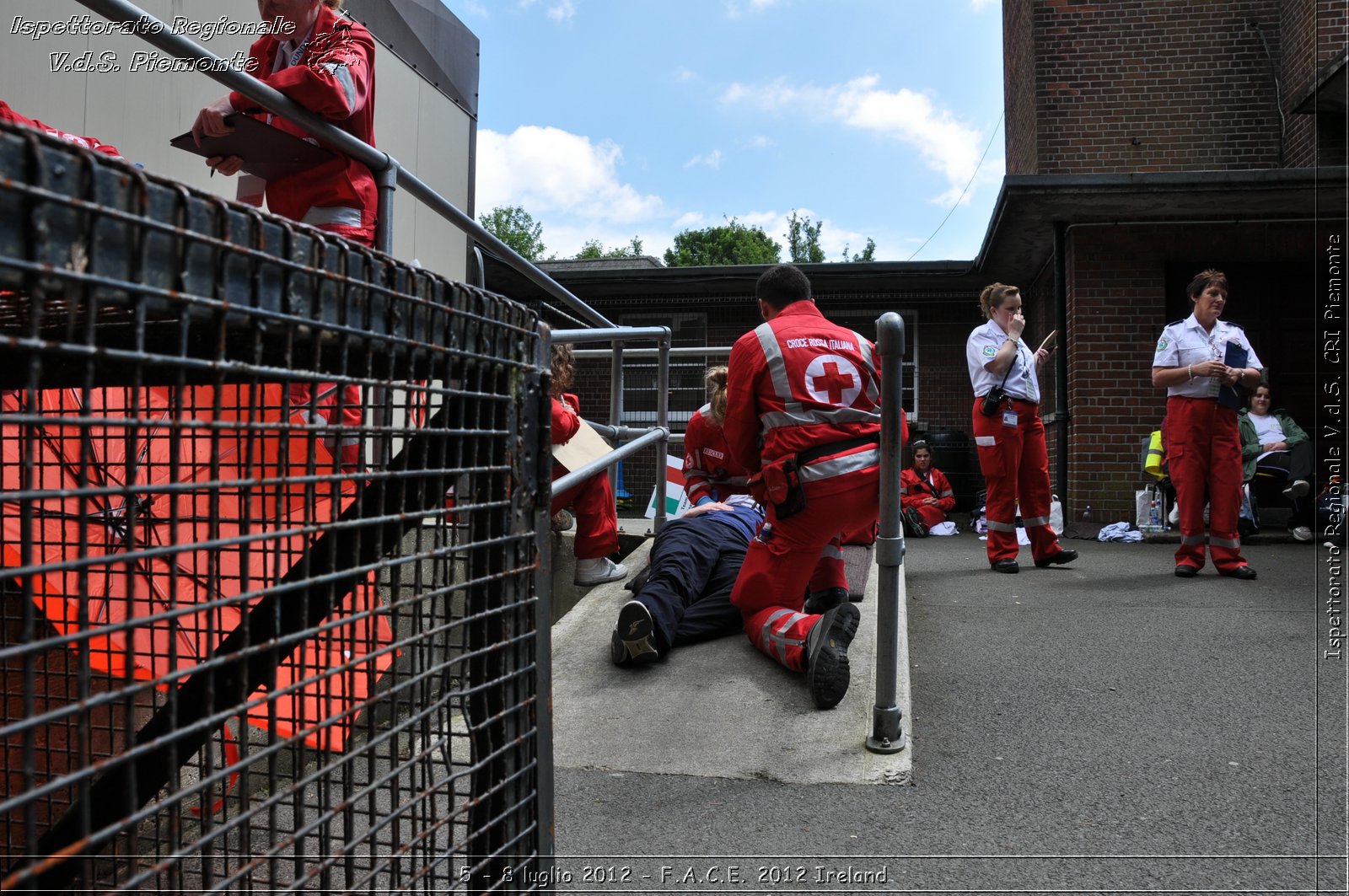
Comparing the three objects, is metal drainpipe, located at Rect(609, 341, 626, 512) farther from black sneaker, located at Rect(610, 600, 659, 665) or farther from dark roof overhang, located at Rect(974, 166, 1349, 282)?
dark roof overhang, located at Rect(974, 166, 1349, 282)

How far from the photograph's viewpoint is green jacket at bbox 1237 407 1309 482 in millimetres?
8250

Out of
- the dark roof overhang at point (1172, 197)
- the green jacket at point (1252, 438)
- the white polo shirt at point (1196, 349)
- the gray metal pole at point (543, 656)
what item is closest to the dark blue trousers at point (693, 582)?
the gray metal pole at point (543, 656)

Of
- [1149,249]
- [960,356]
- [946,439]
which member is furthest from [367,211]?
[960,356]

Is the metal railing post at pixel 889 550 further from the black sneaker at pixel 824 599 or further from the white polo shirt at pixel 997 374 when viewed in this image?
the white polo shirt at pixel 997 374

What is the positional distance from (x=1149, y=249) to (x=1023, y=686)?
7975 mm

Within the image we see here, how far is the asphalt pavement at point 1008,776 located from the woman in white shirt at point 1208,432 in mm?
1364

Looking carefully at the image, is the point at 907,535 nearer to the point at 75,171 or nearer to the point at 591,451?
the point at 591,451

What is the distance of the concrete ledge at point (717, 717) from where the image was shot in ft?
9.25

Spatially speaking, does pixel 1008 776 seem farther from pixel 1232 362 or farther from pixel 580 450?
pixel 1232 362

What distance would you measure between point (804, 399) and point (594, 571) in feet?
6.33

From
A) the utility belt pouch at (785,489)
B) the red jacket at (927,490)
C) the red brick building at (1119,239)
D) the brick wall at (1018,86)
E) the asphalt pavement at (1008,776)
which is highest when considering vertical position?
the brick wall at (1018,86)

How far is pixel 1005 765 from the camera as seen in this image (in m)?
2.83

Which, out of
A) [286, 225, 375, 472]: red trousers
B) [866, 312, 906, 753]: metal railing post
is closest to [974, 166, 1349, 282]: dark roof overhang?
[866, 312, 906, 753]: metal railing post

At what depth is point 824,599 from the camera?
416 cm
